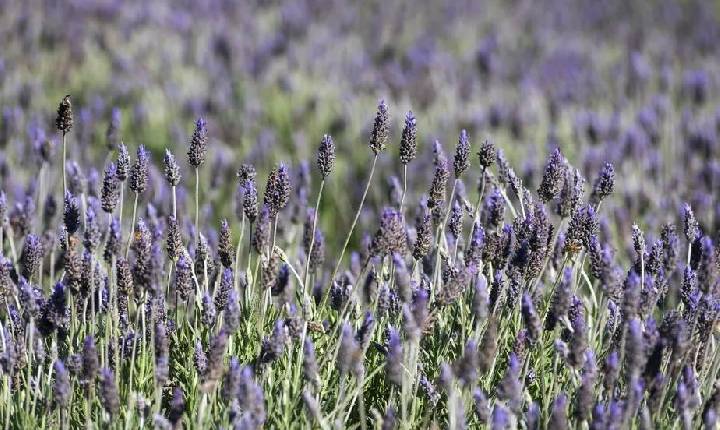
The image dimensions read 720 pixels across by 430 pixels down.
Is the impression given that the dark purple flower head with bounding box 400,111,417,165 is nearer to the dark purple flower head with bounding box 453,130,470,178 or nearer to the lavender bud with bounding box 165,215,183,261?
the dark purple flower head with bounding box 453,130,470,178

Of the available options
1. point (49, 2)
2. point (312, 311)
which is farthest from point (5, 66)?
point (312, 311)

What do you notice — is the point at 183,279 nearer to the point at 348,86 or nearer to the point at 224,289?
the point at 224,289

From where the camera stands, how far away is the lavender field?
2416mm

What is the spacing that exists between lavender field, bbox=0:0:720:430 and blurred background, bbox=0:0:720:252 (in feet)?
0.10

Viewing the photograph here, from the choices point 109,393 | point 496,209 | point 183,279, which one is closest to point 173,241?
point 183,279

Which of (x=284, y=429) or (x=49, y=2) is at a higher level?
(x=49, y=2)

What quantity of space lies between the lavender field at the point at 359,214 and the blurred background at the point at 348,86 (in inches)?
1.3

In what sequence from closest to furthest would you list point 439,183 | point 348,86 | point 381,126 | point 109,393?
point 109,393, point 381,126, point 439,183, point 348,86

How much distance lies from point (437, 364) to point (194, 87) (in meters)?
4.78

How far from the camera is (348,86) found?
7578 millimetres

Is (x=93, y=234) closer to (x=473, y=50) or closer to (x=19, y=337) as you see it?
(x=19, y=337)

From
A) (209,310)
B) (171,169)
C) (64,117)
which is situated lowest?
(209,310)

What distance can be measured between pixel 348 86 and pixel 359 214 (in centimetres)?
364

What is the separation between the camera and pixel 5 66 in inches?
273
